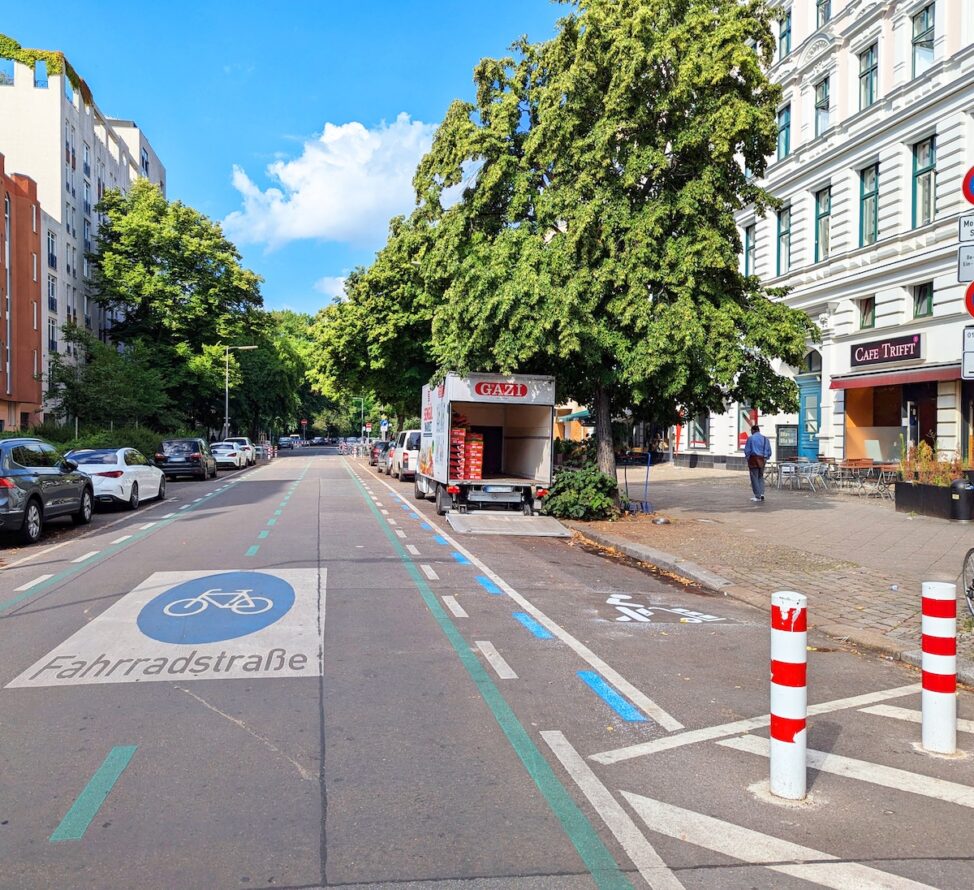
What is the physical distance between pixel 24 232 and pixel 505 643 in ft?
150

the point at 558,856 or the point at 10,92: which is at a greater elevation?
the point at 10,92

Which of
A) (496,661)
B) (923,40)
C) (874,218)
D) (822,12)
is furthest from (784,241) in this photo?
(496,661)

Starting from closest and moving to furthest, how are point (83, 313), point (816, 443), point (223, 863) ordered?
point (223, 863)
point (816, 443)
point (83, 313)

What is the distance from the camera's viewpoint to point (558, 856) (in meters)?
3.40

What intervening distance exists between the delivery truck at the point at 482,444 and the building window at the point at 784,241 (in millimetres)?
15477

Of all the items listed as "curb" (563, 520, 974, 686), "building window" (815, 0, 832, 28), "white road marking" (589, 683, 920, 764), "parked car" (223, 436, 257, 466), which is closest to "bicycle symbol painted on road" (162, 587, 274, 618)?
"white road marking" (589, 683, 920, 764)

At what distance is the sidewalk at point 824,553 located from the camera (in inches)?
316

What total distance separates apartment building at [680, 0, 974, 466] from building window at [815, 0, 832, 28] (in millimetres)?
41

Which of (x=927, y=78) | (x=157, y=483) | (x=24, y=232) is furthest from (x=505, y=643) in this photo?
(x=24, y=232)

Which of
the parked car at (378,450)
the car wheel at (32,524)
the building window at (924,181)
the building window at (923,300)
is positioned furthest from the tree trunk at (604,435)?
the parked car at (378,450)

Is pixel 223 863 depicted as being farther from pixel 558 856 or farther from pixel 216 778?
pixel 558 856

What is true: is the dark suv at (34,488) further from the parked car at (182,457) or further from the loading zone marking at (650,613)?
the parked car at (182,457)

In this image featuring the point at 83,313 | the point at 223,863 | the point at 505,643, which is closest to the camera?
the point at 223,863

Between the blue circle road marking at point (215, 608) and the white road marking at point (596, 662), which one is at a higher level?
the blue circle road marking at point (215, 608)
